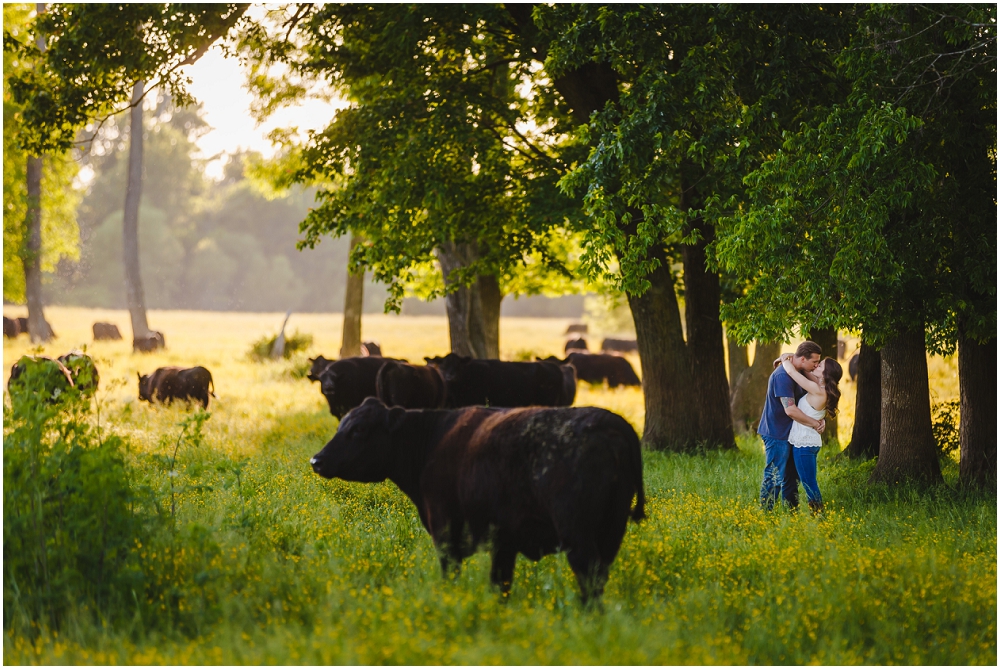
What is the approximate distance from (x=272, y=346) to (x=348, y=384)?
16.0 metres

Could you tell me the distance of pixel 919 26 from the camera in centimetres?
841

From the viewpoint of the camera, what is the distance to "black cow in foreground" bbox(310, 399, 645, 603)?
536 centimetres

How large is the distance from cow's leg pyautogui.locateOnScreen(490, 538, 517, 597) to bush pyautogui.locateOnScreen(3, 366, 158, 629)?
92.8 inches

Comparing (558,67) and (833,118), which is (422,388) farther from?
(833,118)

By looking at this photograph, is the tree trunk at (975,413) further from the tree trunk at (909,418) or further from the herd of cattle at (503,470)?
the herd of cattle at (503,470)

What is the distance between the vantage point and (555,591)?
230 inches

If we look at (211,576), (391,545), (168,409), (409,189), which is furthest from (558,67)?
(168,409)

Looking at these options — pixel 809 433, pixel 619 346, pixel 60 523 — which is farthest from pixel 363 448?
pixel 619 346

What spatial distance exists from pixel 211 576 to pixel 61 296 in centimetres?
7909

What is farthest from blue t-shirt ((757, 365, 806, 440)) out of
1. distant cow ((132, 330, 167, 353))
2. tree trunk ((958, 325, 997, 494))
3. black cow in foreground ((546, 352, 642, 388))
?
distant cow ((132, 330, 167, 353))

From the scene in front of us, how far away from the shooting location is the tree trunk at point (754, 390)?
651 inches

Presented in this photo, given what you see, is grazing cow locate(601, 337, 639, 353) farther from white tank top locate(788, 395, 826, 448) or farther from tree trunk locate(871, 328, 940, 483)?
white tank top locate(788, 395, 826, 448)

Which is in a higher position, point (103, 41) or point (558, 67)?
point (103, 41)

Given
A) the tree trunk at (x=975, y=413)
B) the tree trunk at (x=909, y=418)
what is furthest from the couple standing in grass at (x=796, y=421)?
the tree trunk at (x=975, y=413)
